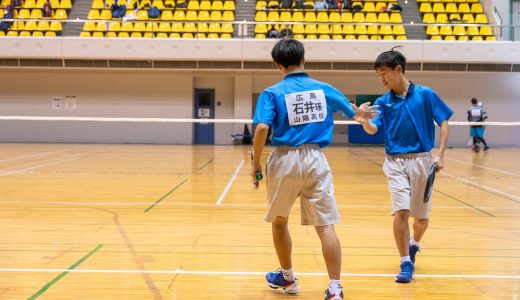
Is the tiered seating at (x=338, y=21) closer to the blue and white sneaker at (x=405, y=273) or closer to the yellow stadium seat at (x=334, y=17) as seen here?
the yellow stadium seat at (x=334, y=17)

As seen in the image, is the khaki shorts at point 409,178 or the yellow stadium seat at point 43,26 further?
the yellow stadium seat at point 43,26

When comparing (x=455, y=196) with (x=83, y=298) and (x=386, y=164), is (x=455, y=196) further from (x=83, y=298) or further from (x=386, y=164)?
(x=83, y=298)

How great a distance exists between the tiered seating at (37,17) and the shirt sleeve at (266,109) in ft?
71.0

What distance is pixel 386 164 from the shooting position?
15.8 feet

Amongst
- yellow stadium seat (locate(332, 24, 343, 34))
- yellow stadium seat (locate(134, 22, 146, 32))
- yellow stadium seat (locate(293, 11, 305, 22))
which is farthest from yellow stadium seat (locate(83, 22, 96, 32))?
yellow stadium seat (locate(332, 24, 343, 34))

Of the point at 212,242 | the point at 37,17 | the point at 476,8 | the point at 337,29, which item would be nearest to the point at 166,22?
the point at 37,17

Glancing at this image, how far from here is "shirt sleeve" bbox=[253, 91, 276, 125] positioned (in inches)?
151

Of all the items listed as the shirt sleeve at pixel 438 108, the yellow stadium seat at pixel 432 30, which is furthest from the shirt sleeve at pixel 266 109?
the yellow stadium seat at pixel 432 30

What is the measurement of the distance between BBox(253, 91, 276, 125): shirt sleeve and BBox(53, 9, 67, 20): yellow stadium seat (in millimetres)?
23562

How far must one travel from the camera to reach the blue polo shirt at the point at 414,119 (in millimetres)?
4637

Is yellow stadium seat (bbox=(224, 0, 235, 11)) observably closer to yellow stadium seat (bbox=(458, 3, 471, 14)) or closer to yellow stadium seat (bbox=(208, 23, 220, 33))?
yellow stadium seat (bbox=(208, 23, 220, 33))

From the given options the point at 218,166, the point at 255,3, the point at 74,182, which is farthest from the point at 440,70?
the point at 74,182

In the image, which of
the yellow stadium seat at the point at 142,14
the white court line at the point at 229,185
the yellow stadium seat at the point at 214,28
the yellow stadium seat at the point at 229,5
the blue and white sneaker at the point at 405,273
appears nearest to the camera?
the blue and white sneaker at the point at 405,273

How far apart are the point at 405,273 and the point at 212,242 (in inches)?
85.7
